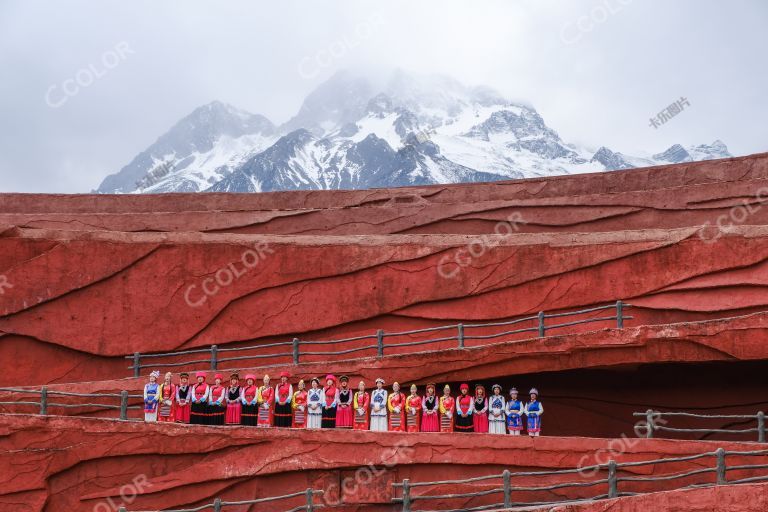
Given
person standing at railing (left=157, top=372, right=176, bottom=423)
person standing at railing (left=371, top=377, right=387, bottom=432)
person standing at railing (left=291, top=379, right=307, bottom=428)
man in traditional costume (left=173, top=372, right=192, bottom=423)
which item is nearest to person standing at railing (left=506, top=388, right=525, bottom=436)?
person standing at railing (left=371, top=377, right=387, bottom=432)

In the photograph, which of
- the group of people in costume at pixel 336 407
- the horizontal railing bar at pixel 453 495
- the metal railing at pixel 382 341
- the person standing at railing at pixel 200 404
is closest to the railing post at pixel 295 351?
the metal railing at pixel 382 341

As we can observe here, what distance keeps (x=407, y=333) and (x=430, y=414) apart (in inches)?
96.9

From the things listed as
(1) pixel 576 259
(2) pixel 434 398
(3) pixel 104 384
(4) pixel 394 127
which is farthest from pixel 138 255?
(4) pixel 394 127

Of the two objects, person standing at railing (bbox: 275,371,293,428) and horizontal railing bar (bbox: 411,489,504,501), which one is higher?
person standing at railing (bbox: 275,371,293,428)

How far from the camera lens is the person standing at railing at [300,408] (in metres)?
16.2

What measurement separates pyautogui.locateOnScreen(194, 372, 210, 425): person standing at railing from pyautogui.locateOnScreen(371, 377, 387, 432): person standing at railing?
9.22 ft

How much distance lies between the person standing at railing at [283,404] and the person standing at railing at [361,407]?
1.10 metres

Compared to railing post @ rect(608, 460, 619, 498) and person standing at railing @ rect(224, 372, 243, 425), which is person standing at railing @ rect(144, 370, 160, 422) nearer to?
person standing at railing @ rect(224, 372, 243, 425)

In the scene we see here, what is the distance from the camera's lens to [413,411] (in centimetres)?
1576

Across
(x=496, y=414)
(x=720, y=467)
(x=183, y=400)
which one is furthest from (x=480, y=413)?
(x=183, y=400)

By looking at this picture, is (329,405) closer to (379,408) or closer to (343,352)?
(379,408)

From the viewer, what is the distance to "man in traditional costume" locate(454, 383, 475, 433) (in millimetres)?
15695

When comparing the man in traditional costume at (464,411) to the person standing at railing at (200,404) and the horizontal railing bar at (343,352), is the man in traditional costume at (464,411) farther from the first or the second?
the person standing at railing at (200,404)

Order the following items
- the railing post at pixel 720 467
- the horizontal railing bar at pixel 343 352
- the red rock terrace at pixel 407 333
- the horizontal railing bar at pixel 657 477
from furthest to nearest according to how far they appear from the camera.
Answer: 1. the horizontal railing bar at pixel 343 352
2. the red rock terrace at pixel 407 333
3. the horizontal railing bar at pixel 657 477
4. the railing post at pixel 720 467
